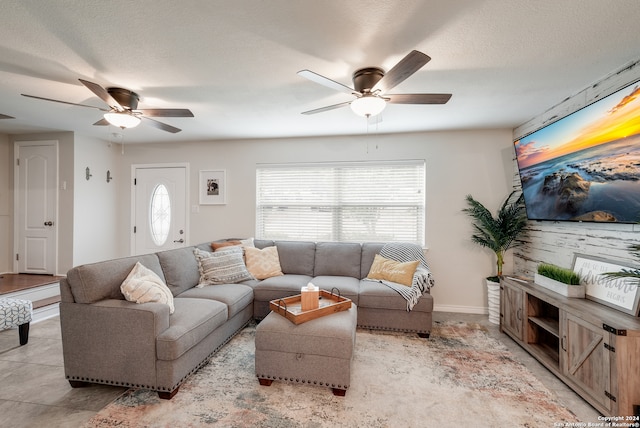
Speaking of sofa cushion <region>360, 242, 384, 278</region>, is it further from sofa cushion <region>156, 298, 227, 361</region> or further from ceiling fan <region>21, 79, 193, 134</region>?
ceiling fan <region>21, 79, 193, 134</region>

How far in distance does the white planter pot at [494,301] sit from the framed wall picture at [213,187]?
13.0 ft

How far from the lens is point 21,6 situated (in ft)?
5.24

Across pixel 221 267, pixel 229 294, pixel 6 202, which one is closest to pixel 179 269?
pixel 221 267

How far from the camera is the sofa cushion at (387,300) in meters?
2.98

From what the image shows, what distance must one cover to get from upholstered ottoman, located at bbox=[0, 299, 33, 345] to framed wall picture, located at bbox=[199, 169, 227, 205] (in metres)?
2.38

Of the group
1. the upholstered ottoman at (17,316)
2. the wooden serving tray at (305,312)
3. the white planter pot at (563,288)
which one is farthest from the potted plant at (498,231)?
the upholstered ottoman at (17,316)

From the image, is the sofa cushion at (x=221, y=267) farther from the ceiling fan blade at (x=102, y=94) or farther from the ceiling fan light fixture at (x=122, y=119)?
the ceiling fan blade at (x=102, y=94)

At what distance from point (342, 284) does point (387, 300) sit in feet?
1.74

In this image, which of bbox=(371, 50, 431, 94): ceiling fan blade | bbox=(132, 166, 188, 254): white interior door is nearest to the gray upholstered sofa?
bbox=(132, 166, 188, 254): white interior door

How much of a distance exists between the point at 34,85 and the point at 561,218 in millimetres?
5053

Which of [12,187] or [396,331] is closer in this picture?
[396,331]

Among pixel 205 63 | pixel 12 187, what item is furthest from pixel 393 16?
pixel 12 187

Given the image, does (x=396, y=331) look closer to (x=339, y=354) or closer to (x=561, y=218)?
(x=339, y=354)

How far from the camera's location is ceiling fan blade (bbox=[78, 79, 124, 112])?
81.7 inches
